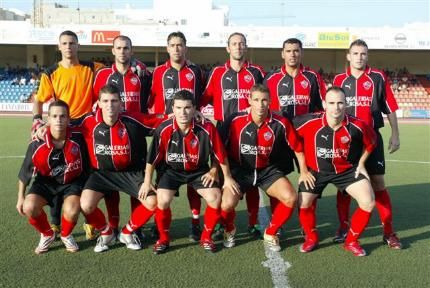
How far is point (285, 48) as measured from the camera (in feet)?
14.0

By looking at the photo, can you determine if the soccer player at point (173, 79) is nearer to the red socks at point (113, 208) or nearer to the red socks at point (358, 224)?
the red socks at point (113, 208)

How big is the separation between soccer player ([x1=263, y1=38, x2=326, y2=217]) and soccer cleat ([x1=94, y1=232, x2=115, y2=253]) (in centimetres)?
155

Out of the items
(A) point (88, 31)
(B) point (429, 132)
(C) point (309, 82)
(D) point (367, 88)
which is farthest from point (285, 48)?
(A) point (88, 31)

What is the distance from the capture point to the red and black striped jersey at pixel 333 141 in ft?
12.7

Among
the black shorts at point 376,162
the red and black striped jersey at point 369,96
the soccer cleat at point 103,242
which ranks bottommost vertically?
the soccer cleat at point 103,242

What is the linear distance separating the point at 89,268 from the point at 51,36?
23.4 m

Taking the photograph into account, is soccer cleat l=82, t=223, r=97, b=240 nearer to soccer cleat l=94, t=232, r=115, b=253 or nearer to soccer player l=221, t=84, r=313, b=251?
soccer cleat l=94, t=232, r=115, b=253

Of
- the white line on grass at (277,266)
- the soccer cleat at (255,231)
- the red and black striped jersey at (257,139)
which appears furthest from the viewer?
the soccer cleat at (255,231)

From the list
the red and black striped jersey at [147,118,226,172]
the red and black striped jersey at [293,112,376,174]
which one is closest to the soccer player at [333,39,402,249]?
the red and black striped jersey at [293,112,376,174]

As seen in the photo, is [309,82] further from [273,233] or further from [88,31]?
[88,31]

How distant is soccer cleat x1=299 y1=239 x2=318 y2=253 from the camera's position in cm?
378

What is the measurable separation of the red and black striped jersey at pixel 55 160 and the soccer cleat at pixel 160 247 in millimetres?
936

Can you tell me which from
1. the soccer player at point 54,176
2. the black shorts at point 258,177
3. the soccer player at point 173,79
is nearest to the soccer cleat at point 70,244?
the soccer player at point 54,176

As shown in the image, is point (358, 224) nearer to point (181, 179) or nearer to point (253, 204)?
point (253, 204)
